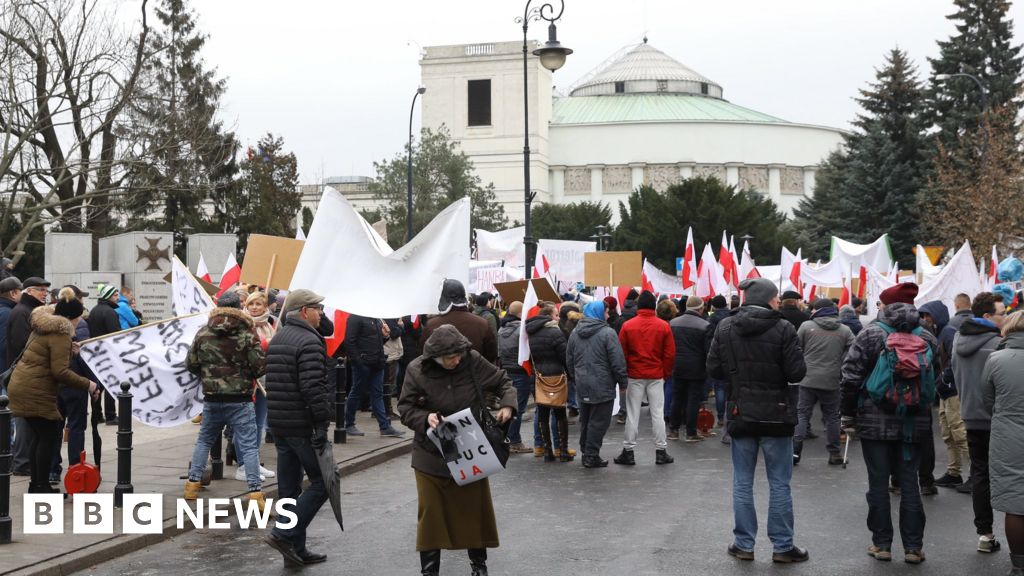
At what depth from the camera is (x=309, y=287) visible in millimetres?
9039

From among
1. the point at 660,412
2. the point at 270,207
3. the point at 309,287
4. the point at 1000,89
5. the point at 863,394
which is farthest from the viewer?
the point at 270,207

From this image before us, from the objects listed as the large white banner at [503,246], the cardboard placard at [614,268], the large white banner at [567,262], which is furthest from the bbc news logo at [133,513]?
the large white banner at [503,246]

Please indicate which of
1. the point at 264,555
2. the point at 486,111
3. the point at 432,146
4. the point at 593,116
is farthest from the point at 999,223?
the point at 593,116

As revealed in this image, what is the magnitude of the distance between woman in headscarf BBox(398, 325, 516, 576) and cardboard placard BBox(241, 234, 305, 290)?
4638mm

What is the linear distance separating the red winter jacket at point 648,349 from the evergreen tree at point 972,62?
39834 millimetres

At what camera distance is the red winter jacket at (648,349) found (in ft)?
40.7

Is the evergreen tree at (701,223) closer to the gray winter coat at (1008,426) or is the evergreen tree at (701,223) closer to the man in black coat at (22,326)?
the man in black coat at (22,326)

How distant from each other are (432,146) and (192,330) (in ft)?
197

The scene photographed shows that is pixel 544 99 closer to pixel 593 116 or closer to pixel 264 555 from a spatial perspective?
pixel 593 116

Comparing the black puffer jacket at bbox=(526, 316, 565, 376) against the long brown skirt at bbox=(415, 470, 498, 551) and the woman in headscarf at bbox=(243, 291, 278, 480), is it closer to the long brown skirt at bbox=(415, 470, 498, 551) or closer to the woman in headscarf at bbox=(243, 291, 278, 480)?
the woman in headscarf at bbox=(243, 291, 278, 480)

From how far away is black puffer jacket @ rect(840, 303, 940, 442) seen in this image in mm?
7754

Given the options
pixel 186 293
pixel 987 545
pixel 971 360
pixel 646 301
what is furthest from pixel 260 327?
pixel 987 545

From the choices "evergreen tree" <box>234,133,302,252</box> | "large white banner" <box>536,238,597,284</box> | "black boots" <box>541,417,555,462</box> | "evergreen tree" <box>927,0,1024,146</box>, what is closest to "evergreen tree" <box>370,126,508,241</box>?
"evergreen tree" <box>234,133,302,252</box>

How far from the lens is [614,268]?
21.8m
